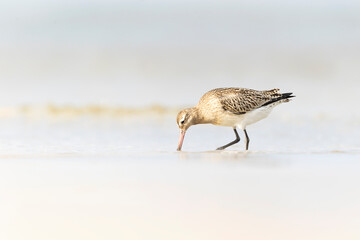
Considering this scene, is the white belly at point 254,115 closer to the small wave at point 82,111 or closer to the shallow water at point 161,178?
the shallow water at point 161,178

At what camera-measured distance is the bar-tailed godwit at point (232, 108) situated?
9.92 meters

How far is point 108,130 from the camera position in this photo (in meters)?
11.7

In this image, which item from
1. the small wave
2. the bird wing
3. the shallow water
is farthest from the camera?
the small wave

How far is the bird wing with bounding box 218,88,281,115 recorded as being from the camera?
9.90 m

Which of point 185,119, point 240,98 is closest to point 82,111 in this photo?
point 185,119

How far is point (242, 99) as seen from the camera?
9.98 meters

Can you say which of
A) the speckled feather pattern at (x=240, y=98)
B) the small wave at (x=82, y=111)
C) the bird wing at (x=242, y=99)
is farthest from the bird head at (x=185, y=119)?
the small wave at (x=82, y=111)

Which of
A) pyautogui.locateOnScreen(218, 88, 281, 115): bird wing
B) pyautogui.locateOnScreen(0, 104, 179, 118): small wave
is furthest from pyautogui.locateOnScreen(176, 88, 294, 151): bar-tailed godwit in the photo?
pyautogui.locateOnScreen(0, 104, 179, 118): small wave

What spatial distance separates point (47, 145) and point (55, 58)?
8.73m

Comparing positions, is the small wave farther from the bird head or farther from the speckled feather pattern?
the speckled feather pattern

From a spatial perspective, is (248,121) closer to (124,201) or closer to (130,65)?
(124,201)

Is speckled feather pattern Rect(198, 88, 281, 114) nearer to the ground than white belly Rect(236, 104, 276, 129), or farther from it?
farther from it

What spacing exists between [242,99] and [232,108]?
0.21 meters

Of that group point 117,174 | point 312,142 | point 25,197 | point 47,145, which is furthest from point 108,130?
point 25,197
